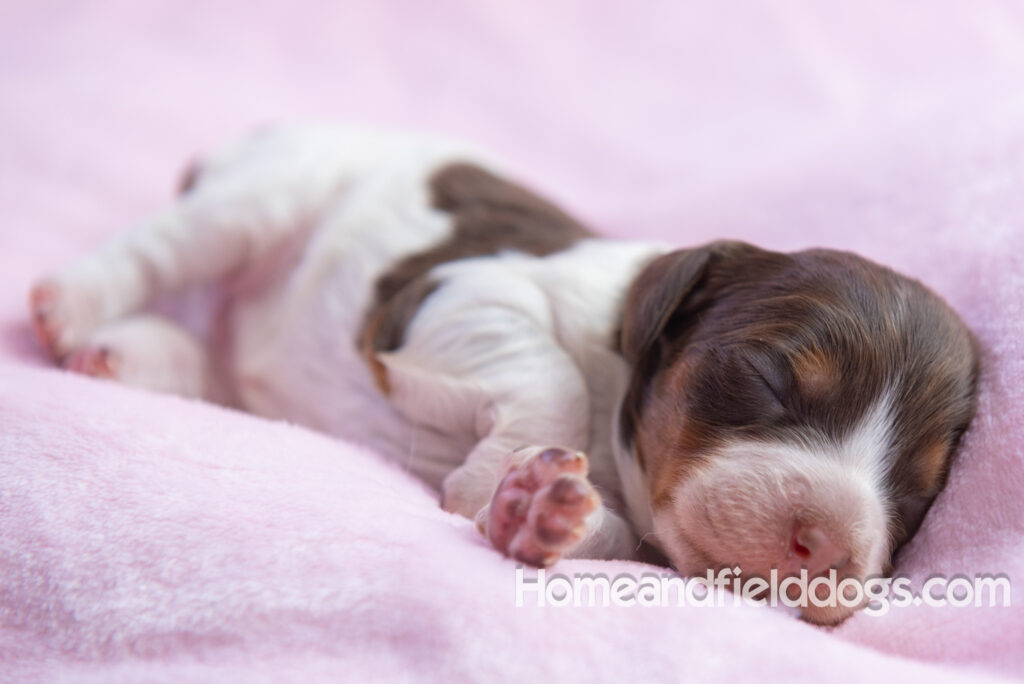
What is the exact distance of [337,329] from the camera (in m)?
2.98

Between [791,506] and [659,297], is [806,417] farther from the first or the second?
[659,297]

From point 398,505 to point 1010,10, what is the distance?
14.3 ft

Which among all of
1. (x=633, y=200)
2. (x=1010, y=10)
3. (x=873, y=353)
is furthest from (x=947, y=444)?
(x=1010, y=10)

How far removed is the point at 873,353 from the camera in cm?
204

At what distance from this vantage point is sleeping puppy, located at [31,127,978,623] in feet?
6.38

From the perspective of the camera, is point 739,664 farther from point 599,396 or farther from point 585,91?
point 585,91

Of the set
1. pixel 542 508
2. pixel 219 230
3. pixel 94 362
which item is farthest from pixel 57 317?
pixel 542 508

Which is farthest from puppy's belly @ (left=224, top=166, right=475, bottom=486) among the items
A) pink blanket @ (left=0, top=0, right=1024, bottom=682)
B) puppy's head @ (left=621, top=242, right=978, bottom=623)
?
puppy's head @ (left=621, top=242, right=978, bottom=623)

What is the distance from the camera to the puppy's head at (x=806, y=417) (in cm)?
189

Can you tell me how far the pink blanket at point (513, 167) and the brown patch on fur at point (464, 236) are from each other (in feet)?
1.19

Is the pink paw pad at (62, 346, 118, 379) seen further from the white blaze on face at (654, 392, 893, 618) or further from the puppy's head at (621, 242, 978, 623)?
the white blaze on face at (654, 392, 893, 618)

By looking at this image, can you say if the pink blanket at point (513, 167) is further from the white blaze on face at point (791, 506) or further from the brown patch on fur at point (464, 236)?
the brown patch on fur at point (464, 236)

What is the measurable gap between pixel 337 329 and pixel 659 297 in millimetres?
1123

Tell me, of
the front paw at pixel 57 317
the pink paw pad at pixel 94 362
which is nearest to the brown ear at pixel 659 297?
the pink paw pad at pixel 94 362
